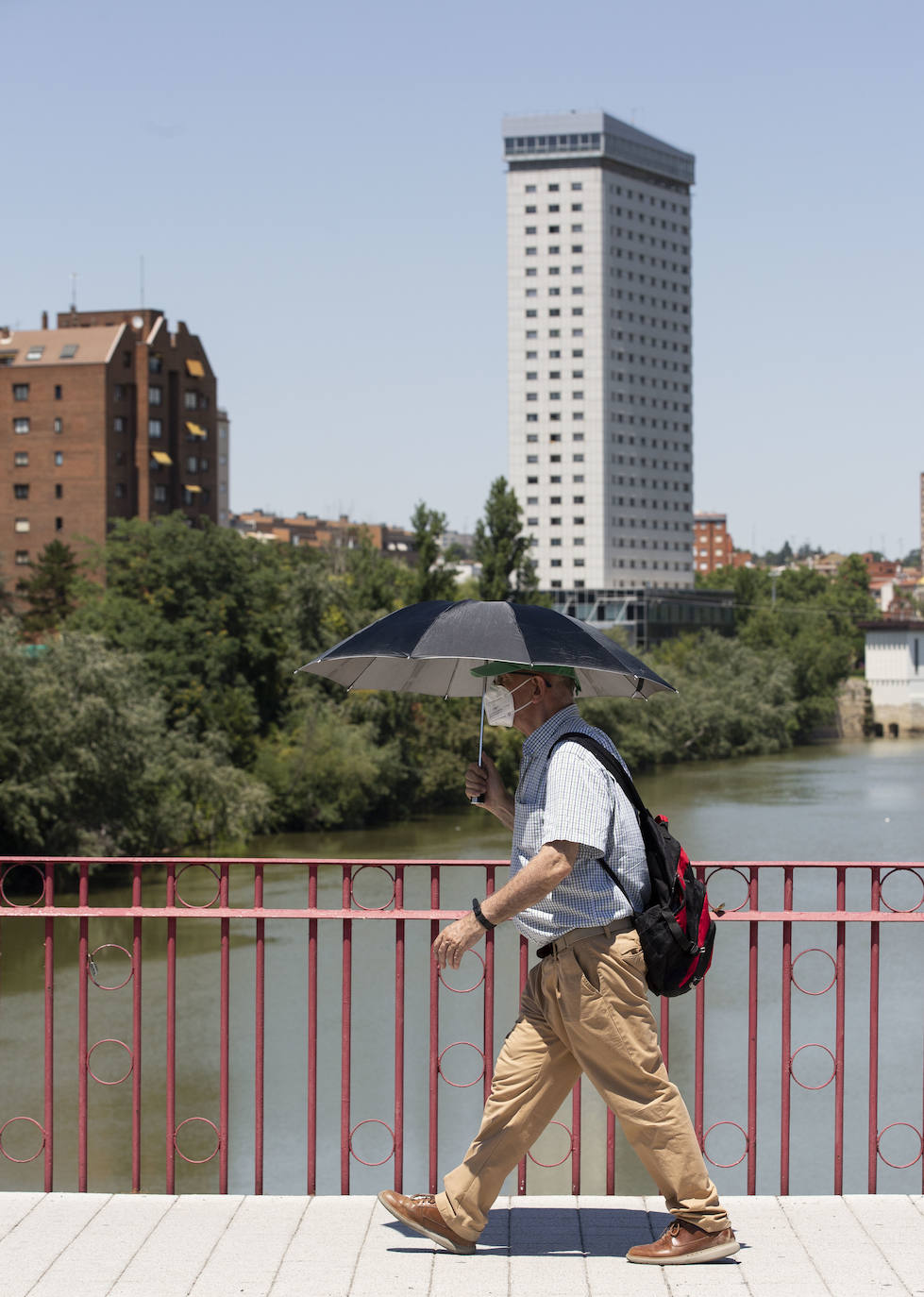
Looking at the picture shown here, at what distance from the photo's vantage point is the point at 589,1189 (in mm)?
14180

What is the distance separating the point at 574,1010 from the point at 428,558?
41481 millimetres

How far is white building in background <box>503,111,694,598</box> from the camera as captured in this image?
4245 inches

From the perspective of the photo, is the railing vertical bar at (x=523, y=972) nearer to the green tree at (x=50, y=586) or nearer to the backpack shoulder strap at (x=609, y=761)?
the backpack shoulder strap at (x=609, y=761)

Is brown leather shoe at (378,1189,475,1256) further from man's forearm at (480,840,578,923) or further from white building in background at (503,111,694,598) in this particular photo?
white building in background at (503,111,694,598)

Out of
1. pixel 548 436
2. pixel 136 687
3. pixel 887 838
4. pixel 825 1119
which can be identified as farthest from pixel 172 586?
pixel 548 436

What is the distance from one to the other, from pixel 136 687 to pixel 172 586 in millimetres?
7684

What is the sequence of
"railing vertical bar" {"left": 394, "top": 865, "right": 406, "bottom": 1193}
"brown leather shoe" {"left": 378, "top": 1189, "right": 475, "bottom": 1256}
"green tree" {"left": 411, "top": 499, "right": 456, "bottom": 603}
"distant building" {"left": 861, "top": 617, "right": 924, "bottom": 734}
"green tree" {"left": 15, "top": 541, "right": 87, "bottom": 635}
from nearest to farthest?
"brown leather shoe" {"left": 378, "top": 1189, "right": 475, "bottom": 1256}, "railing vertical bar" {"left": 394, "top": 865, "right": 406, "bottom": 1193}, "green tree" {"left": 411, "top": 499, "right": 456, "bottom": 603}, "green tree" {"left": 15, "top": 541, "right": 87, "bottom": 635}, "distant building" {"left": 861, "top": 617, "right": 924, "bottom": 734}

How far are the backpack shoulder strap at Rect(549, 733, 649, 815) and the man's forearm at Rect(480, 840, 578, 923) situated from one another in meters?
0.28

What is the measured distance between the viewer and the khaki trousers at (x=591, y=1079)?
3.85 m

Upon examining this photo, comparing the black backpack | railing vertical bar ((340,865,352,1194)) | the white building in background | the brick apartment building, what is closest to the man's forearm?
the black backpack

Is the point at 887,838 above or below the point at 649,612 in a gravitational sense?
below

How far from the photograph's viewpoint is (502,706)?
13.4 feet

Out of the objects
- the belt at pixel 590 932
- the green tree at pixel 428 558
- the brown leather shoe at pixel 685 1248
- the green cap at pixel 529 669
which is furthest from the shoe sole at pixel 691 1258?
the green tree at pixel 428 558

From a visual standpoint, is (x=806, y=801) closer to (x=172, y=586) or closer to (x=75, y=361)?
(x=172, y=586)
